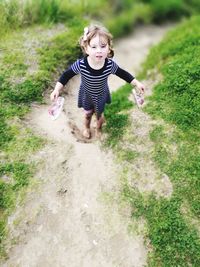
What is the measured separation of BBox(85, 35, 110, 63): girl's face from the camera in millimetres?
4602

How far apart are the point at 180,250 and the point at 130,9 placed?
23.6 ft

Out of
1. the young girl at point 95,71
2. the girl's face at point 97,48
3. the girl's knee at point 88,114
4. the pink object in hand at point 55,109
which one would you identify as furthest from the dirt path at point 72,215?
the girl's face at point 97,48

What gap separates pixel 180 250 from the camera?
4723 millimetres

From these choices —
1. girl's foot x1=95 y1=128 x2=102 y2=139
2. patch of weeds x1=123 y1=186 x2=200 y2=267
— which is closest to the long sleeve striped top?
girl's foot x1=95 y1=128 x2=102 y2=139

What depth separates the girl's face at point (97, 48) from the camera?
4.60 metres

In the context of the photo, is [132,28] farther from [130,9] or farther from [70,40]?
[70,40]

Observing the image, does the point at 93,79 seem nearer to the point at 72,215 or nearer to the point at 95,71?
the point at 95,71

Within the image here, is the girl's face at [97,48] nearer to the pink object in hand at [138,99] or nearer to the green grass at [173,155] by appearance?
the pink object in hand at [138,99]

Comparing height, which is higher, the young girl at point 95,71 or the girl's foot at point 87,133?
the young girl at point 95,71

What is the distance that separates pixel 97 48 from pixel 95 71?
39cm

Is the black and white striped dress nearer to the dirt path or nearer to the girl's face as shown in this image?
the girl's face

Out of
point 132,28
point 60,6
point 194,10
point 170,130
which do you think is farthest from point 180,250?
point 194,10

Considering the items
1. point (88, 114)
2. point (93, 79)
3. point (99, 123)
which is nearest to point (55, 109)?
point (93, 79)

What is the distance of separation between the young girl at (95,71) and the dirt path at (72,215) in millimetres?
624
